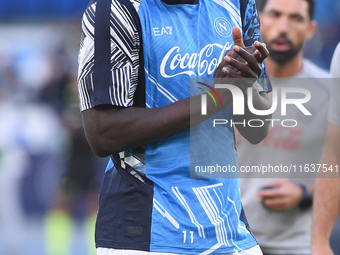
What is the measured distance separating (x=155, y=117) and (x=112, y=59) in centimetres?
26

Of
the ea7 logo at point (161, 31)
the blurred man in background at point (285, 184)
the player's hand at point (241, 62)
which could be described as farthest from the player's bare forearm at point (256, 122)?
the blurred man in background at point (285, 184)

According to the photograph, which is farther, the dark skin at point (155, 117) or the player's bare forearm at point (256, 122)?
the player's bare forearm at point (256, 122)

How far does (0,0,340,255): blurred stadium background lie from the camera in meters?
9.72

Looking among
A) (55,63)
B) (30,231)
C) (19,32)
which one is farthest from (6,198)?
(19,32)

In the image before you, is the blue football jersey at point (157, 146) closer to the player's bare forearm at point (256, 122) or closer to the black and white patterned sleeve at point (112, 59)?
the black and white patterned sleeve at point (112, 59)

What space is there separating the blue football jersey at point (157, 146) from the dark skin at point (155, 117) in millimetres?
45

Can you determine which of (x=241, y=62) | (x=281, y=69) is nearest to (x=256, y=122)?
(x=241, y=62)

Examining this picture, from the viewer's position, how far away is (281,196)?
13.1 ft

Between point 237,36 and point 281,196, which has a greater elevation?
point 237,36

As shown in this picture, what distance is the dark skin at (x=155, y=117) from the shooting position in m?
2.48

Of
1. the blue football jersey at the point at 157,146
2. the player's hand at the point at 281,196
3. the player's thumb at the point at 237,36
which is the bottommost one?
the player's hand at the point at 281,196

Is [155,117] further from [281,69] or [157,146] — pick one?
[281,69]

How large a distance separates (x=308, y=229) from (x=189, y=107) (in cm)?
186

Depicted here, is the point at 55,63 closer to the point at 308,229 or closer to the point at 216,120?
the point at 308,229
